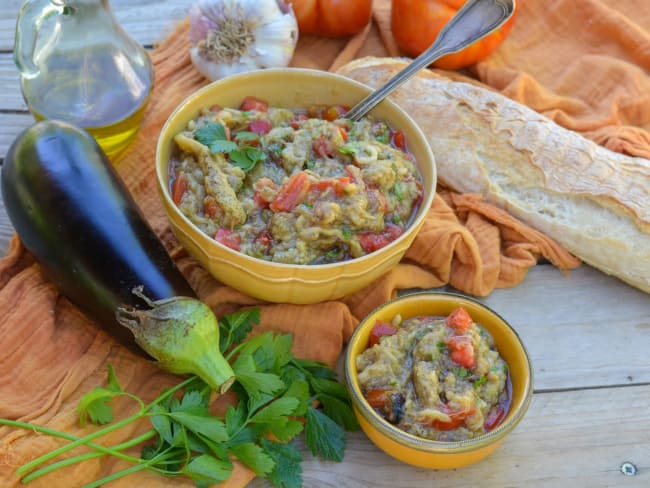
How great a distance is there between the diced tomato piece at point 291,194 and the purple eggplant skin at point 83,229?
0.45 meters

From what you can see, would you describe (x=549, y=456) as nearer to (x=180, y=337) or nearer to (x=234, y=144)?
(x=180, y=337)

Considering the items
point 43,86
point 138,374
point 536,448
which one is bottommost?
point 536,448

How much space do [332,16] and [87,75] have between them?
1.38 metres

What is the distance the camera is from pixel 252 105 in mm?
3330

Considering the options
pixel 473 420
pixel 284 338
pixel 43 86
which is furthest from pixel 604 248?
pixel 43 86

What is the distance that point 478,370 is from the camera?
265 centimetres

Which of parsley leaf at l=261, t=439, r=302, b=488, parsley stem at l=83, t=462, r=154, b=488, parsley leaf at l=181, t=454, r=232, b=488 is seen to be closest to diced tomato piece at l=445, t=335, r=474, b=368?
parsley leaf at l=261, t=439, r=302, b=488

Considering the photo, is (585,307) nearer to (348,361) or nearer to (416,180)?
(416,180)

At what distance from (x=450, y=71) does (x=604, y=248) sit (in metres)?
1.43

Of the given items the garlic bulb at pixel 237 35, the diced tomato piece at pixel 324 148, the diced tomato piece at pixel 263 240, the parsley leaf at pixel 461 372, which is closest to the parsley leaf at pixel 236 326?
the diced tomato piece at pixel 263 240

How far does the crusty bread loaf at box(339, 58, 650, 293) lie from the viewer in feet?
10.9

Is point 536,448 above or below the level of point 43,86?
below

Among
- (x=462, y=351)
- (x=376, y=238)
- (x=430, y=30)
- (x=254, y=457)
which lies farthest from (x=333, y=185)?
(x=430, y=30)

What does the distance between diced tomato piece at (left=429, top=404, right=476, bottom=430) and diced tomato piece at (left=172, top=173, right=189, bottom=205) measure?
1268 millimetres
